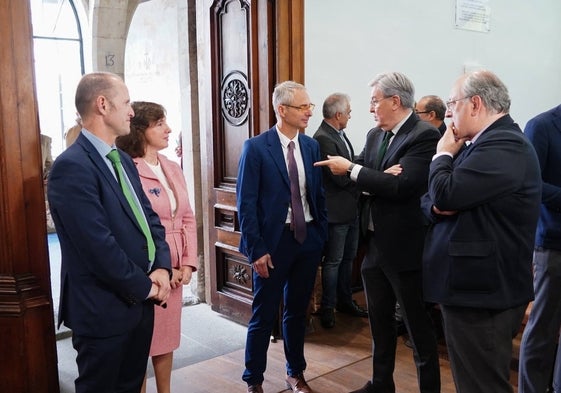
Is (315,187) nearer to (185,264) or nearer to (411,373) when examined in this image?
(185,264)

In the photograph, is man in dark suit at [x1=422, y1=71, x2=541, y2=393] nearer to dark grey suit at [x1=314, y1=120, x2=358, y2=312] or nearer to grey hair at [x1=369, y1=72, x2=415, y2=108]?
grey hair at [x1=369, y1=72, x2=415, y2=108]

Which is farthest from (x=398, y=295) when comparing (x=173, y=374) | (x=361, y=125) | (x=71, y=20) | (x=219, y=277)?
(x=71, y=20)

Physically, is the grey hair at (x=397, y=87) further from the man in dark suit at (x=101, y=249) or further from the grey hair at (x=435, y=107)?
the grey hair at (x=435, y=107)

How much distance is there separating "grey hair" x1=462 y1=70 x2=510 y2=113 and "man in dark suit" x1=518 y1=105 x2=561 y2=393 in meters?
0.69

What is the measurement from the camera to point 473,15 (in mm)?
5230

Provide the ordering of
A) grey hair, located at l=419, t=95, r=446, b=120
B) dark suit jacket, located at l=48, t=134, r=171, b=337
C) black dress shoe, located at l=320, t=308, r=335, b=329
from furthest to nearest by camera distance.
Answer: black dress shoe, located at l=320, t=308, r=335, b=329 → grey hair, located at l=419, t=95, r=446, b=120 → dark suit jacket, located at l=48, t=134, r=171, b=337

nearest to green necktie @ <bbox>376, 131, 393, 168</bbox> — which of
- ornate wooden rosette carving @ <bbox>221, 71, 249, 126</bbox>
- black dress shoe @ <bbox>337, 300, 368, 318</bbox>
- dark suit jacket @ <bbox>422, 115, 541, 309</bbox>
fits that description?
dark suit jacket @ <bbox>422, 115, 541, 309</bbox>

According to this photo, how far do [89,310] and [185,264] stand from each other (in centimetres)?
75

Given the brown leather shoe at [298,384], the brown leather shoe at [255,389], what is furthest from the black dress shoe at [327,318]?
the brown leather shoe at [255,389]

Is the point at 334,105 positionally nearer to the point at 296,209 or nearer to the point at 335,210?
the point at 335,210

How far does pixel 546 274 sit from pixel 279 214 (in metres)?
1.23

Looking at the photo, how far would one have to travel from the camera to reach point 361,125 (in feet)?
14.9

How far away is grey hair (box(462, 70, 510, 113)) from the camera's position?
75.5 inches

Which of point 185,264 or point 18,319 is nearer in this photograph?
point 18,319
